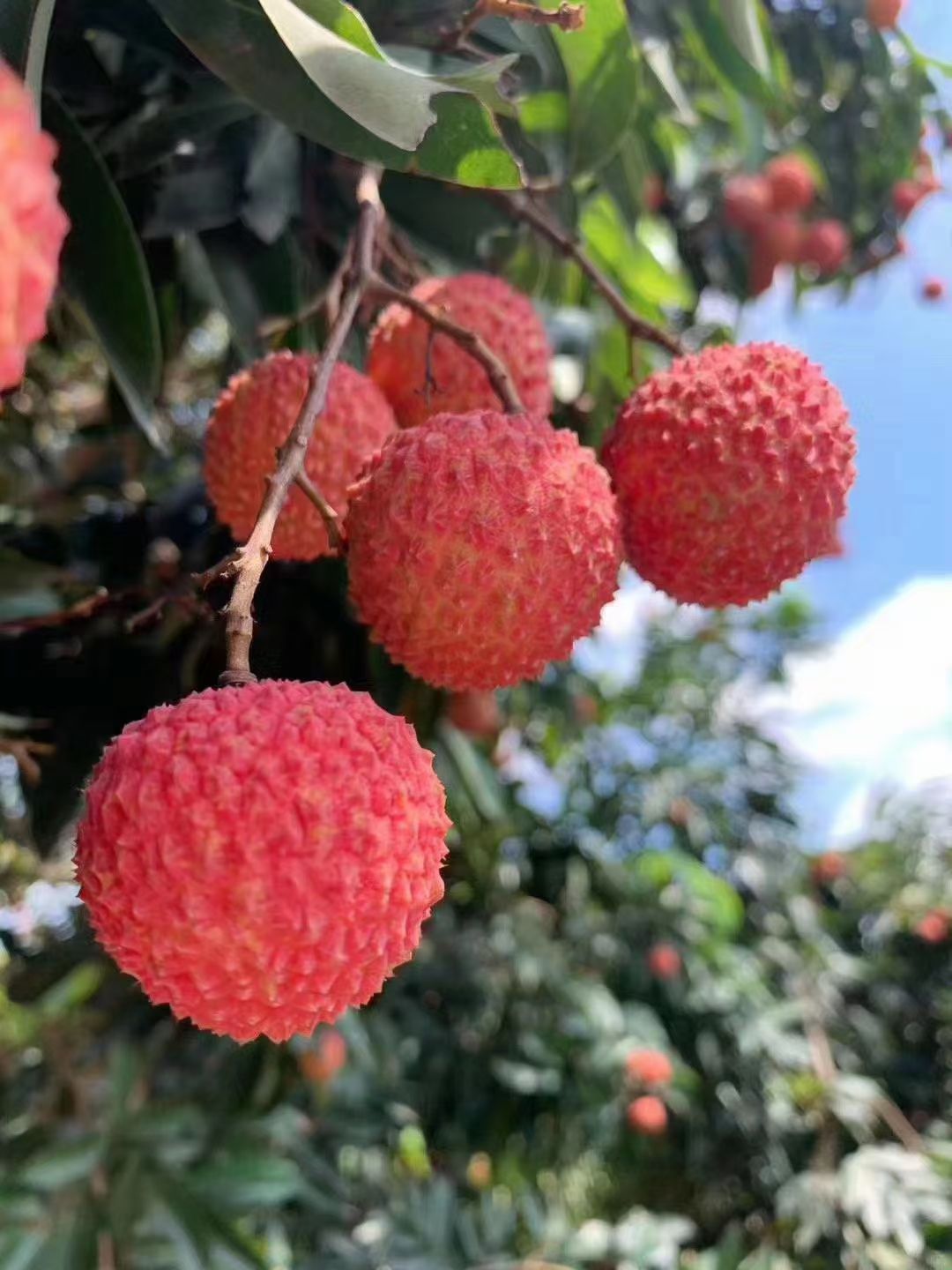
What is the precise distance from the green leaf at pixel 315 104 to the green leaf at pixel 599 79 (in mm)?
278

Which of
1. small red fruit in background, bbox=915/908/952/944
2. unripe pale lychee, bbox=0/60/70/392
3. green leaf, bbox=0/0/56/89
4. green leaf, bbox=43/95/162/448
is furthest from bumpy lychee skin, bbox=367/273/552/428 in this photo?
small red fruit in background, bbox=915/908/952/944

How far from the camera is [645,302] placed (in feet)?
3.84

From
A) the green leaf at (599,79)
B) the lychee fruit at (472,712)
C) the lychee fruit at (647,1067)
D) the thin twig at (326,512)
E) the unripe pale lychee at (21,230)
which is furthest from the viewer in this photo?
the lychee fruit at (647,1067)

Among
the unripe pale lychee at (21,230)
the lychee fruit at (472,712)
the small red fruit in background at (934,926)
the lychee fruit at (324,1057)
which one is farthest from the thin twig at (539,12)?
the small red fruit in background at (934,926)

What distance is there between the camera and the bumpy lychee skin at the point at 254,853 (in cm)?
44

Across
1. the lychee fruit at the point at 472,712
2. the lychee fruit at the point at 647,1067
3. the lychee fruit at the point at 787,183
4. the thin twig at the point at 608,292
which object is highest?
the thin twig at the point at 608,292

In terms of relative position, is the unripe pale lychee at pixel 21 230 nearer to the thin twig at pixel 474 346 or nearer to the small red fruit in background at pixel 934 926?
the thin twig at pixel 474 346

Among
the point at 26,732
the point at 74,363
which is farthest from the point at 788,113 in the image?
the point at 26,732

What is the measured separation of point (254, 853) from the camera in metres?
0.43

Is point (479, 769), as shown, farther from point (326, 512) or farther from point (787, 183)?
point (787, 183)

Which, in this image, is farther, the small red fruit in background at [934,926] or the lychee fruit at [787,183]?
the small red fruit in background at [934,926]

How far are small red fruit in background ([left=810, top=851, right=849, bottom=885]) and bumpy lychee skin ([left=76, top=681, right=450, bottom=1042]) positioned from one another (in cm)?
311

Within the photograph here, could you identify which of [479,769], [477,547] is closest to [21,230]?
[477,547]

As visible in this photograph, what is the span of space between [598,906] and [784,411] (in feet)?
6.71
